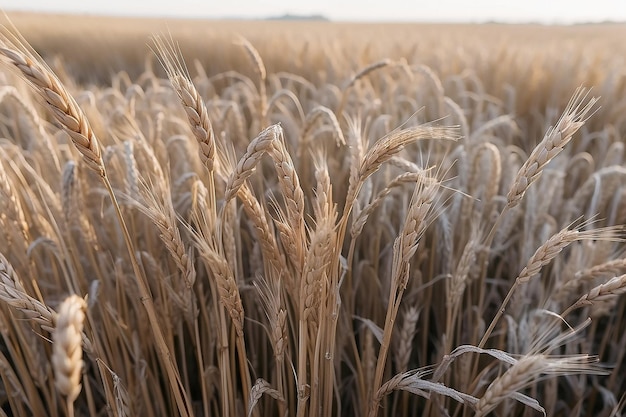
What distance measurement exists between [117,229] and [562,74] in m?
3.52

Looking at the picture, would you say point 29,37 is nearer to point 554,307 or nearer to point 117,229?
point 117,229

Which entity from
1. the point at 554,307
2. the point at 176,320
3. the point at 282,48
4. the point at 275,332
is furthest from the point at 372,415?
the point at 282,48

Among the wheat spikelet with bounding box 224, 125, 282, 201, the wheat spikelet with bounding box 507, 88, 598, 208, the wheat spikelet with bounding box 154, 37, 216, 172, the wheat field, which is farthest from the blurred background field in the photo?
the wheat spikelet with bounding box 507, 88, 598, 208

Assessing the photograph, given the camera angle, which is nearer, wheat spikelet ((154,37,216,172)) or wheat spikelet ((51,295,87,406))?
wheat spikelet ((51,295,87,406))

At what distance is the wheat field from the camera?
70cm

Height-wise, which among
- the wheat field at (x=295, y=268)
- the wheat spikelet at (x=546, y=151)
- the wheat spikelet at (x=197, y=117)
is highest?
the wheat spikelet at (x=197, y=117)

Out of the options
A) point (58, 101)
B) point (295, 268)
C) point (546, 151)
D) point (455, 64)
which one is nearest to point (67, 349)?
point (58, 101)

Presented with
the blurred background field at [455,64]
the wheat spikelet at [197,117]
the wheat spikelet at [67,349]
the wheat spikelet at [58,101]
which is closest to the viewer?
the wheat spikelet at [67,349]

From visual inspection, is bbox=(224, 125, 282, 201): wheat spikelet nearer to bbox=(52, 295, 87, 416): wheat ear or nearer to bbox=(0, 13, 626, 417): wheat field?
bbox=(0, 13, 626, 417): wheat field

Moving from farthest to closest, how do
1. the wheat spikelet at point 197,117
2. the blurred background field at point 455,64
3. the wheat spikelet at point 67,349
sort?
1. the blurred background field at point 455,64
2. the wheat spikelet at point 197,117
3. the wheat spikelet at point 67,349

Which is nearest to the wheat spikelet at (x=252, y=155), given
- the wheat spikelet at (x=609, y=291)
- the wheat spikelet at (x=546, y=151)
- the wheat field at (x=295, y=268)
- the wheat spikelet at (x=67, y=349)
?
the wheat field at (x=295, y=268)

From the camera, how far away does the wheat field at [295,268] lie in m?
0.70

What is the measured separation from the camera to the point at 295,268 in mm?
880

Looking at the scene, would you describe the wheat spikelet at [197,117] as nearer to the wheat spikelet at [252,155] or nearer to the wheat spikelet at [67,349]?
the wheat spikelet at [252,155]
